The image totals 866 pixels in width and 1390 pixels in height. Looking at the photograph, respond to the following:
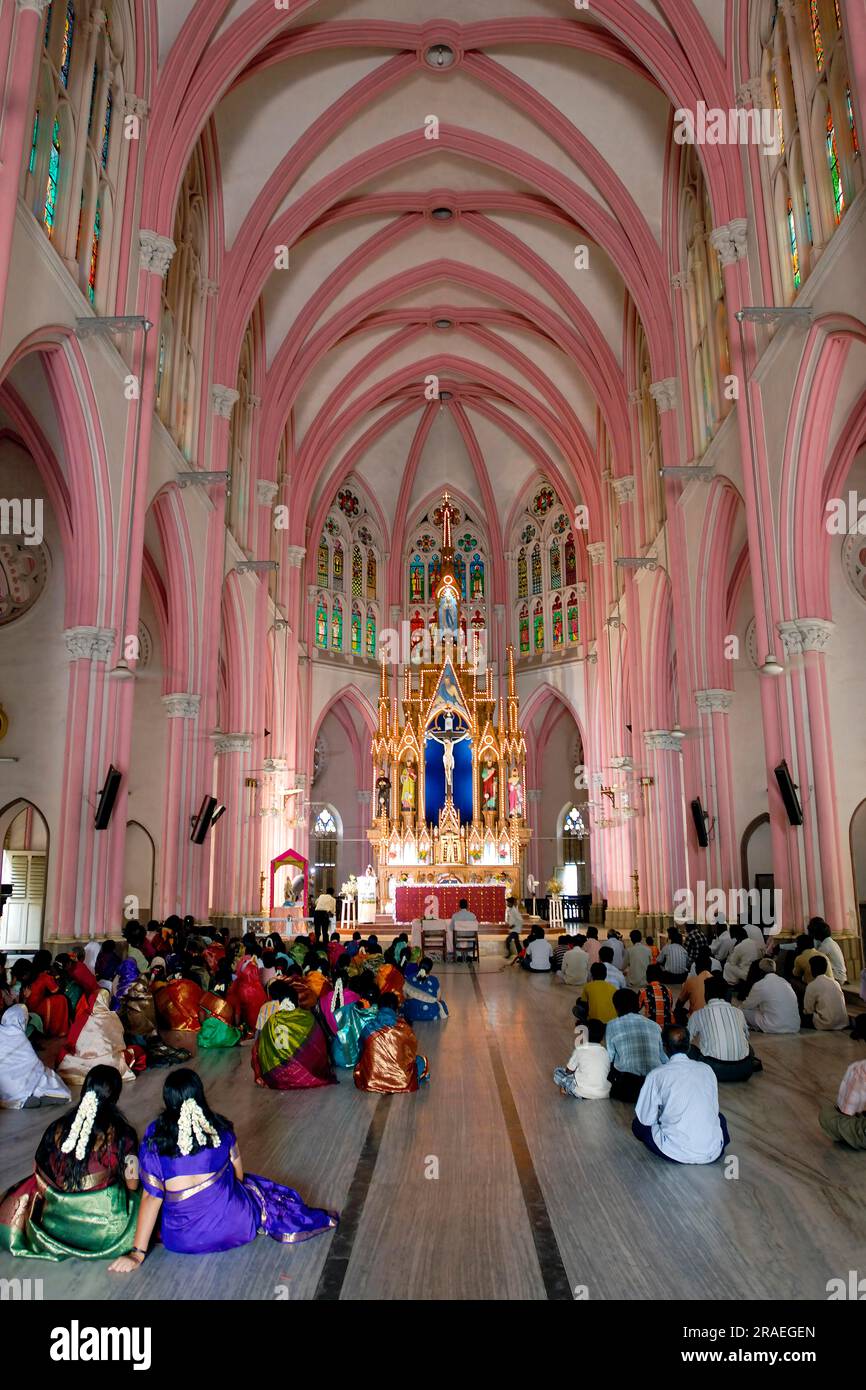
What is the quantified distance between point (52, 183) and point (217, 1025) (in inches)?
400

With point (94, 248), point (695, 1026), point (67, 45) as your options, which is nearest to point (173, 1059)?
point (695, 1026)

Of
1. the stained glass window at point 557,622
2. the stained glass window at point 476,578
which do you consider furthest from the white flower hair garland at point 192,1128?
the stained glass window at point 476,578

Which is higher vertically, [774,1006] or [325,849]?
[325,849]

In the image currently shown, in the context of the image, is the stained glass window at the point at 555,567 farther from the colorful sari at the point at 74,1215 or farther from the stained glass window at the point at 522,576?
the colorful sari at the point at 74,1215

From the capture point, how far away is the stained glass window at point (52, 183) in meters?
11.8

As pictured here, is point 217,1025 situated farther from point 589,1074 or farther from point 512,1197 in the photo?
point 512,1197

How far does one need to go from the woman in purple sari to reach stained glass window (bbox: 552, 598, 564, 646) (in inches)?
1174

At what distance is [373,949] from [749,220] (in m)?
12.1

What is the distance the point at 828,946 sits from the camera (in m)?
11.1

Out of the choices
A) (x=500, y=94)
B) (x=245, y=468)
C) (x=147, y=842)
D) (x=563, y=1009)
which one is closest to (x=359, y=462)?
(x=245, y=468)

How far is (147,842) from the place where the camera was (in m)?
20.5

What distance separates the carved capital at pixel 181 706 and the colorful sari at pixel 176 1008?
8032mm

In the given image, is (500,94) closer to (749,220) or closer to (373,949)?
(749,220)
